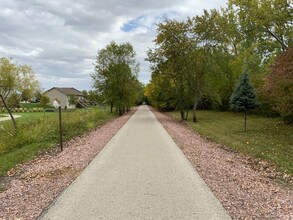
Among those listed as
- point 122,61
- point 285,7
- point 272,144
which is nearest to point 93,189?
point 272,144

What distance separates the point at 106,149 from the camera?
1143 centimetres

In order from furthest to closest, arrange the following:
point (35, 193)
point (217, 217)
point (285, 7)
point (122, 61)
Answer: point (122, 61) → point (285, 7) → point (35, 193) → point (217, 217)

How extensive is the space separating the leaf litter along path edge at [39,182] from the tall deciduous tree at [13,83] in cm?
954

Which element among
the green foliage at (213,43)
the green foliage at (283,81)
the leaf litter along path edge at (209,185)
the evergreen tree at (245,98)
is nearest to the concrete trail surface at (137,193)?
the leaf litter along path edge at (209,185)

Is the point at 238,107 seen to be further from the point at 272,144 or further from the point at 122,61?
the point at 122,61

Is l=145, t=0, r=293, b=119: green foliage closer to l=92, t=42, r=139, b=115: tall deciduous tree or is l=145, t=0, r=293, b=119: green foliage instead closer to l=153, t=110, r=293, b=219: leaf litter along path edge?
l=92, t=42, r=139, b=115: tall deciduous tree

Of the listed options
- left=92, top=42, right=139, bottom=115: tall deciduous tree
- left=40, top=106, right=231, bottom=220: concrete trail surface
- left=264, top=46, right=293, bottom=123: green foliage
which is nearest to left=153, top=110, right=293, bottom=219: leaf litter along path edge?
left=40, top=106, right=231, bottom=220: concrete trail surface

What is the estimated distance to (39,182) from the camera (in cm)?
694

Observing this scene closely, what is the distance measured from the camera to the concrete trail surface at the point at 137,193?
191 inches

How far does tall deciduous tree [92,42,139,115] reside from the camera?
37844mm

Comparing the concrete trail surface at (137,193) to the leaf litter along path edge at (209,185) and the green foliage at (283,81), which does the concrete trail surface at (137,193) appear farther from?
the green foliage at (283,81)

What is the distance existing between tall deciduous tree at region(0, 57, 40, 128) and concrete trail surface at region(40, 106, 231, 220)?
12.1 metres

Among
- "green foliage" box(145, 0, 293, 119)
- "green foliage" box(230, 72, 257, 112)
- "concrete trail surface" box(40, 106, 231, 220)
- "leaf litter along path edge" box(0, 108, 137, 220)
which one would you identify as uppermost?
"green foliage" box(145, 0, 293, 119)

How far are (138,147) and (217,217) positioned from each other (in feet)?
24.1
